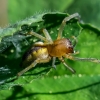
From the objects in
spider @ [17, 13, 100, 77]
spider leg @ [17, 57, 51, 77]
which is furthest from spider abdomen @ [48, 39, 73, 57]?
spider leg @ [17, 57, 51, 77]

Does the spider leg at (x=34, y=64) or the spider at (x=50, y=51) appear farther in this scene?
the spider at (x=50, y=51)

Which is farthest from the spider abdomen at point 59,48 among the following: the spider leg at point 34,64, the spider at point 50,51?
the spider leg at point 34,64

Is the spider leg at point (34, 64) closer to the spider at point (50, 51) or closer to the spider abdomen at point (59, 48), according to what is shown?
the spider at point (50, 51)

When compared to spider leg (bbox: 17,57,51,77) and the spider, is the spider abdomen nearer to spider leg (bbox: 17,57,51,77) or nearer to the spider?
the spider

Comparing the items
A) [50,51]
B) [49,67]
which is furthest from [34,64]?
[50,51]

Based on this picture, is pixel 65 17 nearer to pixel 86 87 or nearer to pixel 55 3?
pixel 86 87

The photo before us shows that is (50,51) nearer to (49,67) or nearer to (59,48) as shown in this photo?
(59,48)

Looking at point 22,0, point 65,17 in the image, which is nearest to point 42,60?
point 65,17
